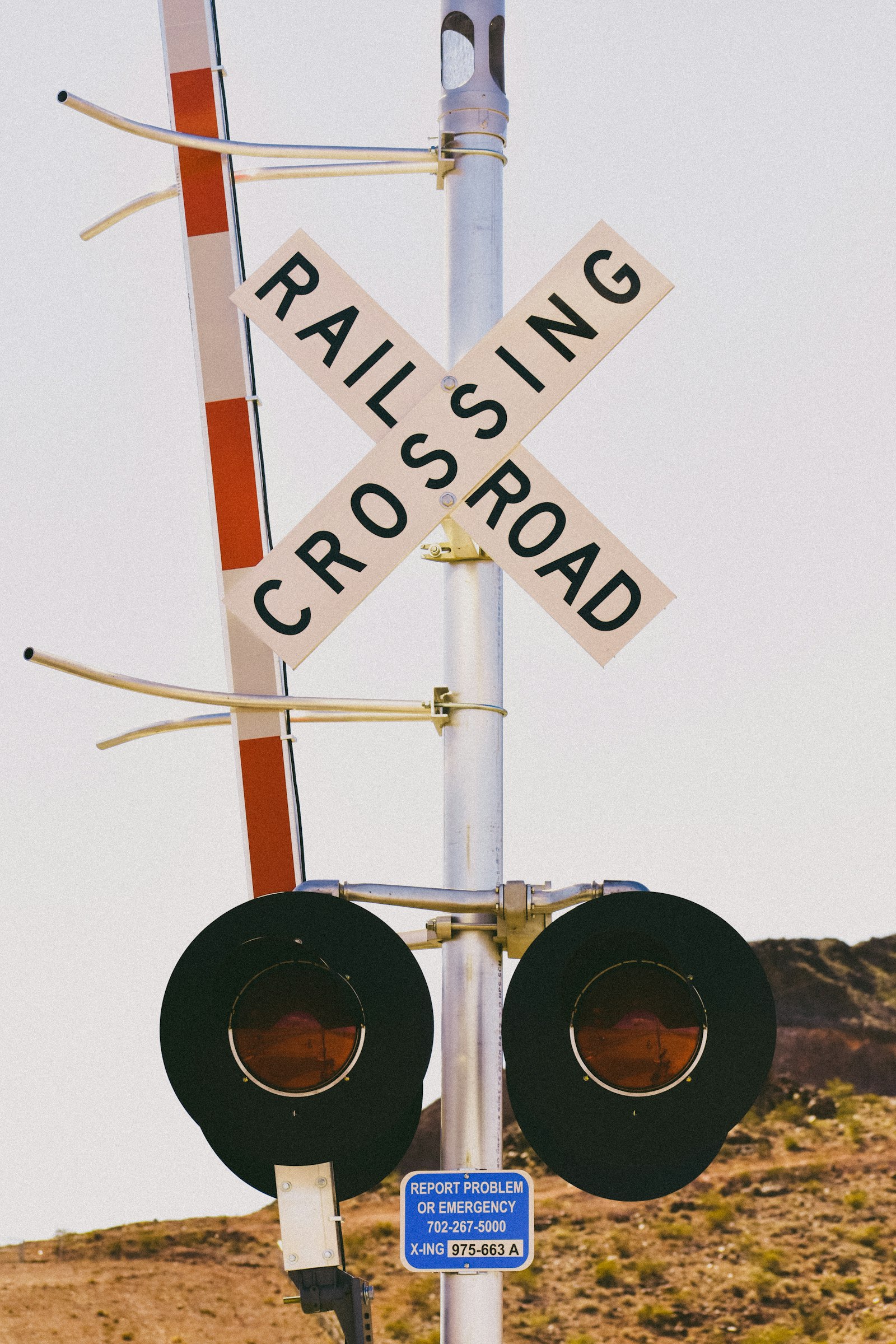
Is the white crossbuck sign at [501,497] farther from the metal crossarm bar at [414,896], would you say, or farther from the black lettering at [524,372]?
the metal crossarm bar at [414,896]

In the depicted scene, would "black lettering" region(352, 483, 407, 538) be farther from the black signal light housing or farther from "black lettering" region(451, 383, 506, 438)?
the black signal light housing

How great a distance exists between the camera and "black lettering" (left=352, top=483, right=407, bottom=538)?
3.46m

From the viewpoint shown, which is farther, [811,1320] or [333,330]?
[811,1320]

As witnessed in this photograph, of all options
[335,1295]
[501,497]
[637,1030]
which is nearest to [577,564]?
[501,497]

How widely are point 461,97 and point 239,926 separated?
91.2 inches

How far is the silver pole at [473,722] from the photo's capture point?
12.1ft

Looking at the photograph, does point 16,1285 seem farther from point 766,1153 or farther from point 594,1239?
point 766,1153

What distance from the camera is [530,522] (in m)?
3.54

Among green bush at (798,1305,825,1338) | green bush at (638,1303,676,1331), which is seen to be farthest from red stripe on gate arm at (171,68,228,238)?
green bush at (638,1303,676,1331)

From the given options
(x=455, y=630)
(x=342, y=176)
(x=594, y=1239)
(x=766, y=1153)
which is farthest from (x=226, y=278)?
(x=766, y=1153)

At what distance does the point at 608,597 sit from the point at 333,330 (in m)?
0.88

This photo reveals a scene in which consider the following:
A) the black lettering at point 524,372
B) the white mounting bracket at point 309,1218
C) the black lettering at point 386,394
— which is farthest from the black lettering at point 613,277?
the white mounting bracket at point 309,1218

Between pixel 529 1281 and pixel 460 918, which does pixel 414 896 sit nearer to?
pixel 460 918

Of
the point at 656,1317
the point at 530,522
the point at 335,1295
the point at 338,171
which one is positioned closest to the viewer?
the point at 335,1295
